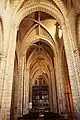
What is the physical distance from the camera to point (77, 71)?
7.84 meters

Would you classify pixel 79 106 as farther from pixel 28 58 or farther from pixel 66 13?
pixel 28 58

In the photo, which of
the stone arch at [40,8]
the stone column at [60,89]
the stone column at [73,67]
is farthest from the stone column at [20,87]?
the stone column at [73,67]

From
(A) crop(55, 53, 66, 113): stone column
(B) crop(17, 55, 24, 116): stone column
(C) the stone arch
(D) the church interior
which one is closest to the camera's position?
(D) the church interior

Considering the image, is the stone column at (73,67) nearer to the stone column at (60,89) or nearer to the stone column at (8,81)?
the stone column at (8,81)

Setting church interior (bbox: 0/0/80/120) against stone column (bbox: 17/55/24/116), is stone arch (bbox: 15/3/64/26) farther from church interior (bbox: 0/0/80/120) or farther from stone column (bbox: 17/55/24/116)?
stone column (bbox: 17/55/24/116)

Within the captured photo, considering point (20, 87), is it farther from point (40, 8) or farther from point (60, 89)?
point (40, 8)

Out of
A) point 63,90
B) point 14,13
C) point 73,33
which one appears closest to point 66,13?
point 73,33

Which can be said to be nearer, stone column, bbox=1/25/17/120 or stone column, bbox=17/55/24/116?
stone column, bbox=1/25/17/120

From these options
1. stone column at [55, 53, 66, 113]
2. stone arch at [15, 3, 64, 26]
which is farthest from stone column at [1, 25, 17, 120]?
stone column at [55, 53, 66, 113]

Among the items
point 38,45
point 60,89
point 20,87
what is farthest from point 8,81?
point 38,45

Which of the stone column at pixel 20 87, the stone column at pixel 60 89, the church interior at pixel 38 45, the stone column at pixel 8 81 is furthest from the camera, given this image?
the stone column at pixel 60 89

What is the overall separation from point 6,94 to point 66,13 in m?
7.17

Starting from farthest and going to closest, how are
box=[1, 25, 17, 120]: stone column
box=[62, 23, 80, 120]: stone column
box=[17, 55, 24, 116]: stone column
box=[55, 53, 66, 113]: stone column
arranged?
box=[55, 53, 66, 113]: stone column
box=[17, 55, 24, 116]: stone column
box=[62, 23, 80, 120]: stone column
box=[1, 25, 17, 120]: stone column

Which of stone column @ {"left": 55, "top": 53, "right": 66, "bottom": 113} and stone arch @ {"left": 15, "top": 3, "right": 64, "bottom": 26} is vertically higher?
stone arch @ {"left": 15, "top": 3, "right": 64, "bottom": 26}
